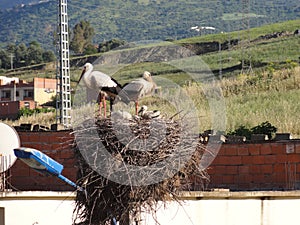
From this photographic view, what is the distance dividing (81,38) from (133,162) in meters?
96.5

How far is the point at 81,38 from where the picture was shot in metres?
107

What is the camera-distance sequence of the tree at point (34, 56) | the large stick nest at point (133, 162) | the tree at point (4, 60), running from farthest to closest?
the tree at point (4, 60), the tree at point (34, 56), the large stick nest at point (133, 162)

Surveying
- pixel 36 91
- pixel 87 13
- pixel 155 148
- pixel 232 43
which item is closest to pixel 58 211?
pixel 155 148

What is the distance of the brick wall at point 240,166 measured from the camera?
17.5 m

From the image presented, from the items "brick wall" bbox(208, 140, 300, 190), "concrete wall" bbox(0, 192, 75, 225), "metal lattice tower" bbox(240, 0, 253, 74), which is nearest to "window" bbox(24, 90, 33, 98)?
"metal lattice tower" bbox(240, 0, 253, 74)

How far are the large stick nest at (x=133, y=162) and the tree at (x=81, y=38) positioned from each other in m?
92.0

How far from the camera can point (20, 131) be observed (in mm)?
18391

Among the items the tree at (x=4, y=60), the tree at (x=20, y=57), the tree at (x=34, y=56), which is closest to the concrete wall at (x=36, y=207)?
the tree at (x=34, y=56)

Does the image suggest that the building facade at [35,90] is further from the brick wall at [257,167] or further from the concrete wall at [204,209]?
the concrete wall at [204,209]

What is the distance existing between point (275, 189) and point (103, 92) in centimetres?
406

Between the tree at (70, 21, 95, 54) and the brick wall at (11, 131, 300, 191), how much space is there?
85522mm

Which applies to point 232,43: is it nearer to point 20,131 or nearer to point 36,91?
point 36,91

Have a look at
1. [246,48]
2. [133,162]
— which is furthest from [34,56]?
[133,162]

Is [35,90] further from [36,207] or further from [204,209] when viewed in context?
[36,207]
